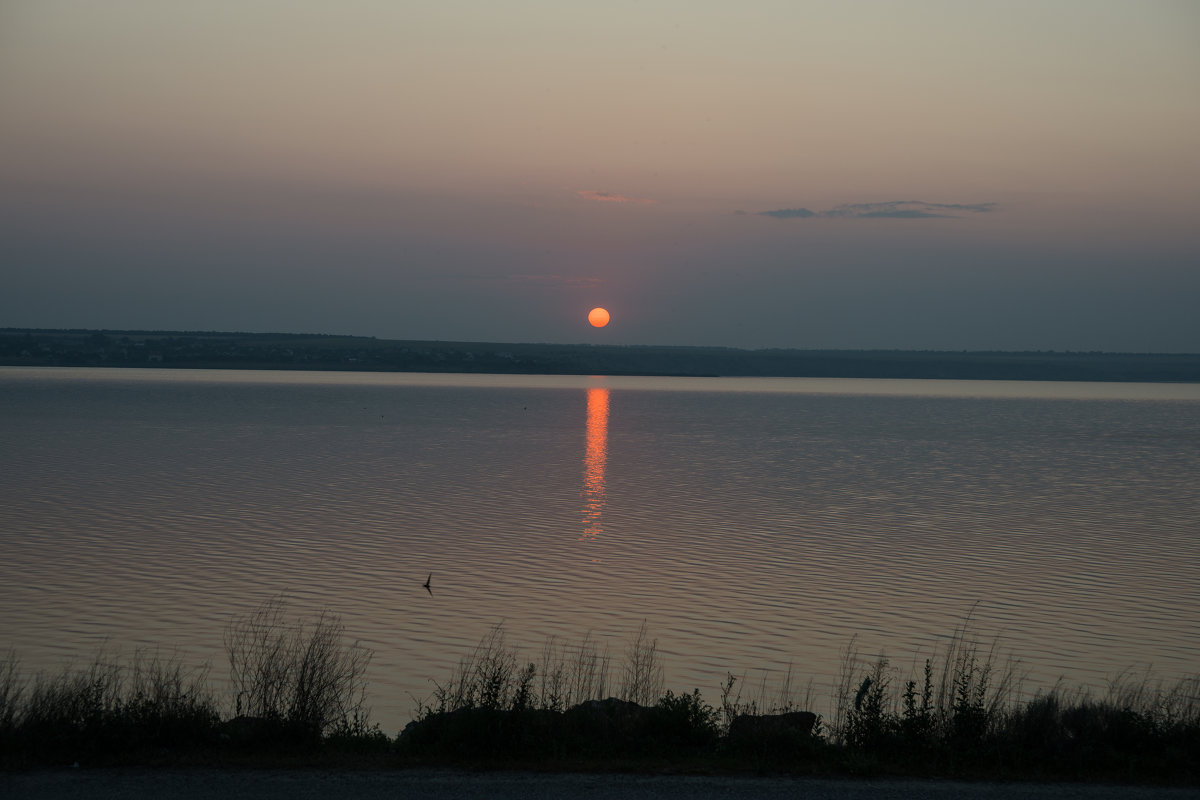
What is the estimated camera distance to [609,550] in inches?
1224

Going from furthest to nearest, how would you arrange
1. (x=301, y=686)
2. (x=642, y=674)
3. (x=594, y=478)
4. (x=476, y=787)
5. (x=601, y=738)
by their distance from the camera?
(x=594, y=478)
(x=642, y=674)
(x=301, y=686)
(x=601, y=738)
(x=476, y=787)

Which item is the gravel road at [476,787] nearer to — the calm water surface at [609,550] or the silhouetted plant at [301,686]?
the silhouetted plant at [301,686]

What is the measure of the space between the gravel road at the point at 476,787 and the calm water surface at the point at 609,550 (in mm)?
4903

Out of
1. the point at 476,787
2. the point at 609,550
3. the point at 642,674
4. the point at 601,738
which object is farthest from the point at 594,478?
the point at 476,787

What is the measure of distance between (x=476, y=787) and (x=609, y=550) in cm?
2078

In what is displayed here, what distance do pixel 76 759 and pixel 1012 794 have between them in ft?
28.1

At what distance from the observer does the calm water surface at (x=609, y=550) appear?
20.5 metres

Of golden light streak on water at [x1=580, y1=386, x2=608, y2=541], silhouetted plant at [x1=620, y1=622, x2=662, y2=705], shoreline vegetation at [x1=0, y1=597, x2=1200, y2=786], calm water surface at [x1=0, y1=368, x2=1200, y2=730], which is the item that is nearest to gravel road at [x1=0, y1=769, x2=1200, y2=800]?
shoreline vegetation at [x1=0, y1=597, x2=1200, y2=786]

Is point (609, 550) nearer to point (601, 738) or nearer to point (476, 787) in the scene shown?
point (601, 738)

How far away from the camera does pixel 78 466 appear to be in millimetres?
51031

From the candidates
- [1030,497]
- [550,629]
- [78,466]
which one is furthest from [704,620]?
[78,466]

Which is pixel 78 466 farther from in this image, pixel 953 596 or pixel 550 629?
pixel 953 596

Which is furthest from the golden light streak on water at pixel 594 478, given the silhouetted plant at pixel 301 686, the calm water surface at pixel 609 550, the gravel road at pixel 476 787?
the gravel road at pixel 476 787

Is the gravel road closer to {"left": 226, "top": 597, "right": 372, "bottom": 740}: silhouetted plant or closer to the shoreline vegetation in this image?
the shoreline vegetation
